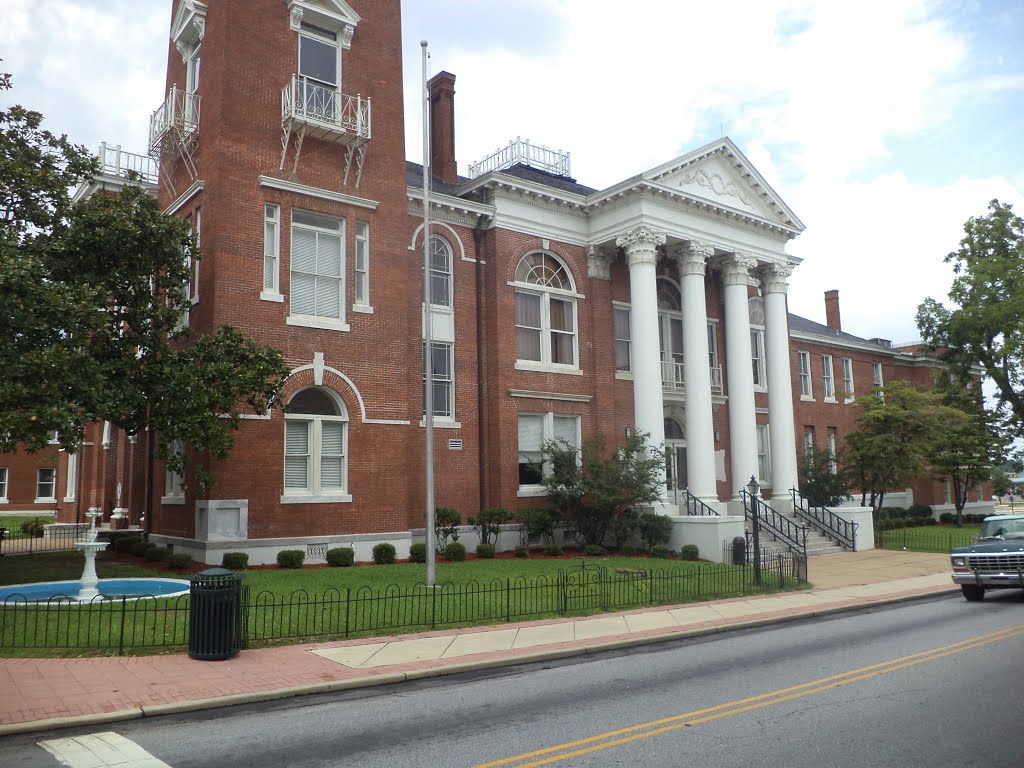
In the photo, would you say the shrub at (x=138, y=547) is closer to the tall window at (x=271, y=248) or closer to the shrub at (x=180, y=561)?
the shrub at (x=180, y=561)

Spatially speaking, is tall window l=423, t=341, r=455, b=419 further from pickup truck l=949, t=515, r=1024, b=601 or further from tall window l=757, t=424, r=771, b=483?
tall window l=757, t=424, r=771, b=483

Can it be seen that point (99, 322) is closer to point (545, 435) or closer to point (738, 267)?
point (545, 435)

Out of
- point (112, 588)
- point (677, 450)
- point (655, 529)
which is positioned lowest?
point (112, 588)

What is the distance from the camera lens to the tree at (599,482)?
25.6m

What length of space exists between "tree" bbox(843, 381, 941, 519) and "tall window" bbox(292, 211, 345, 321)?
64.3 feet

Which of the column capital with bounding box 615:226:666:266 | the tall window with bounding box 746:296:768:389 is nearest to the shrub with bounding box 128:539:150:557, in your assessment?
the column capital with bounding box 615:226:666:266

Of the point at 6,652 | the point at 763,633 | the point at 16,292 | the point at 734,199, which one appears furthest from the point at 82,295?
the point at 734,199

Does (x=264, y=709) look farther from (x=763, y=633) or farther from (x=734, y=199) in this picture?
(x=734, y=199)

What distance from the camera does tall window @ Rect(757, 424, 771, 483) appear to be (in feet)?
119

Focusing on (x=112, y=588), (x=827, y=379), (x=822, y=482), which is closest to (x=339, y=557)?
(x=112, y=588)

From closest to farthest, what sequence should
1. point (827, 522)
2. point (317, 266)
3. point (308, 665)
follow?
1. point (308, 665)
2. point (317, 266)
3. point (827, 522)

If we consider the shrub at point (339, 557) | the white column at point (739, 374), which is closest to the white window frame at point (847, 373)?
the white column at point (739, 374)

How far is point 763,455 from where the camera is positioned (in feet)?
121

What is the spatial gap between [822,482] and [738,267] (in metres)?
9.33
